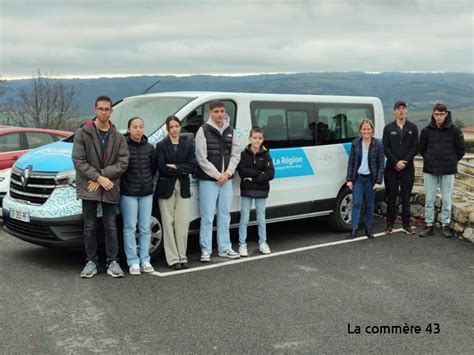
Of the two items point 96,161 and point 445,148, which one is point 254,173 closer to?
point 96,161

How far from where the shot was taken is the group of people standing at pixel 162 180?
530cm

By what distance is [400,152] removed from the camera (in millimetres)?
7484

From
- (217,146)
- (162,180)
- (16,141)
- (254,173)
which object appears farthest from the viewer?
(16,141)

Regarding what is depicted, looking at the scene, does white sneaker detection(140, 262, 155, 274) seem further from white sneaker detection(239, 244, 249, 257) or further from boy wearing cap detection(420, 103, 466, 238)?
boy wearing cap detection(420, 103, 466, 238)

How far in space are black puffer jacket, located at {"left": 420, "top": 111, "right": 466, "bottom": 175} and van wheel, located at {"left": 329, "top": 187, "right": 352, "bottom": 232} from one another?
128cm

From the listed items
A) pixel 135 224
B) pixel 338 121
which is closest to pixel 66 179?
pixel 135 224

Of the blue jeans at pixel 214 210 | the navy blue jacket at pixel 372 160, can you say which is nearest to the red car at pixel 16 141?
the blue jeans at pixel 214 210

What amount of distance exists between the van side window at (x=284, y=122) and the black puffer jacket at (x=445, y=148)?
1.72m

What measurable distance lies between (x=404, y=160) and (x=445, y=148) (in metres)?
0.57

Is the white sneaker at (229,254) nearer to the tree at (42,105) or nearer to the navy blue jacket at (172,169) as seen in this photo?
the navy blue jacket at (172,169)

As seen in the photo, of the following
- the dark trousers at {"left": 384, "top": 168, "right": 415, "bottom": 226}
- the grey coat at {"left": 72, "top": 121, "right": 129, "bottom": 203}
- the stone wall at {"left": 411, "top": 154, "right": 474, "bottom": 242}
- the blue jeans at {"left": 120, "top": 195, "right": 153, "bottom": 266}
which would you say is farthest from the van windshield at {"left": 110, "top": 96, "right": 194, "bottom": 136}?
the stone wall at {"left": 411, "top": 154, "right": 474, "bottom": 242}

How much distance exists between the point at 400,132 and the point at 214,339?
4.74 m

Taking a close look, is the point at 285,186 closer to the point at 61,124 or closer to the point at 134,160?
the point at 134,160

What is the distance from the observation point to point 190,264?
607 centimetres
